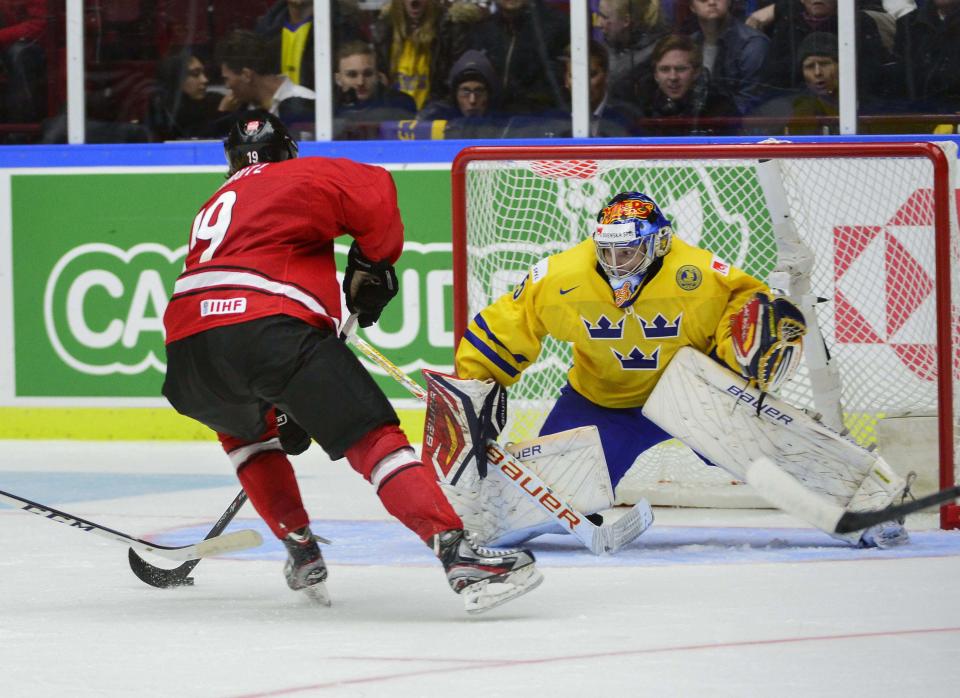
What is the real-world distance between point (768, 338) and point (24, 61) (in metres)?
4.01

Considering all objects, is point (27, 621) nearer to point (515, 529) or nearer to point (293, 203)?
point (293, 203)

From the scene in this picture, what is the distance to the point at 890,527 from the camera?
12.7 feet

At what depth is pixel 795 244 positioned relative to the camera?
410 centimetres

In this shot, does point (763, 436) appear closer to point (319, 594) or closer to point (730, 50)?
point (319, 594)

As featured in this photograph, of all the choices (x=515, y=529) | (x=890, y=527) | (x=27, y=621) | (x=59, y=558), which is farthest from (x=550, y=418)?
(x=27, y=621)

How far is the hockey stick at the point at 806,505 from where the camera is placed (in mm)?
3236

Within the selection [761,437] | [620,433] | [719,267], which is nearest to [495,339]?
[620,433]

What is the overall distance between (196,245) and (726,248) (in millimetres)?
2568

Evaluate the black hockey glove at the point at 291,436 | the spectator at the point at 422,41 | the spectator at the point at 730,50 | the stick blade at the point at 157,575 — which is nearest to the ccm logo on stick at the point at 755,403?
the black hockey glove at the point at 291,436

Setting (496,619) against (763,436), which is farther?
(763,436)

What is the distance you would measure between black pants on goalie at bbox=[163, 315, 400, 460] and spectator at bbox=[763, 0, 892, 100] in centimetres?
328

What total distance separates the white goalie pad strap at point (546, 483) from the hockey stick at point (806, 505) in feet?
1.55

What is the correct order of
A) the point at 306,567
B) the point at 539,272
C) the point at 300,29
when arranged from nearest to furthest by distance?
the point at 306,567 < the point at 539,272 < the point at 300,29

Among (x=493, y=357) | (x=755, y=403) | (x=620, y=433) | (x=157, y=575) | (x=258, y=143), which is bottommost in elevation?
(x=157, y=575)
